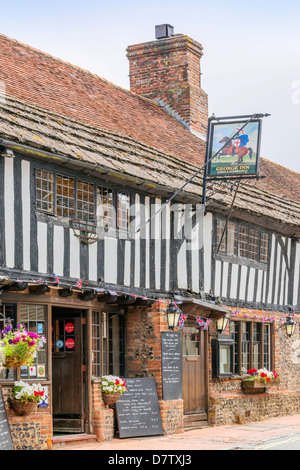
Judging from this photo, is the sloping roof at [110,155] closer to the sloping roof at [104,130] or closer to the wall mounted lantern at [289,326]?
the sloping roof at [104,130]

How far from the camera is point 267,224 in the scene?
19828 millimetres

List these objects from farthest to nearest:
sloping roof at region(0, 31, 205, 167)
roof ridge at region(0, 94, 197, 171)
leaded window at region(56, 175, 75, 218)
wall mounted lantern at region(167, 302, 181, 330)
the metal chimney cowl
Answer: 1. the metal chimney cowl
2. sloping roof at region(0, 31, 205, 167)
3. wall mounted lantern at region(167, 302, 181, 330)
4. roof ridge at region(0, 94, 197, 171)
5. leaded window at region(56, 175, 75, 218)

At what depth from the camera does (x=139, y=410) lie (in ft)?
49.2

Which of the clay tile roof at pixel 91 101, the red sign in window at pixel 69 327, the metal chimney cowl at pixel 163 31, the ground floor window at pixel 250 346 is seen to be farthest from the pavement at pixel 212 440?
the metal chimney cowl at pixel 163 31

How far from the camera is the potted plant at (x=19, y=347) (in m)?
11.9

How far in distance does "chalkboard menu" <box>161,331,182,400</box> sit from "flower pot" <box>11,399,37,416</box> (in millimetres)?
3899

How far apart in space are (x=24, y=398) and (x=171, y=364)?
4338 mm

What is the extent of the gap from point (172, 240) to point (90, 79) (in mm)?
6448

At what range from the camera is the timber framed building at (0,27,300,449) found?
1297 cm

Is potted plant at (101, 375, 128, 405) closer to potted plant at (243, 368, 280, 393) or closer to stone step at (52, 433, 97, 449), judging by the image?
stone step at (52, 433, 97, 449)

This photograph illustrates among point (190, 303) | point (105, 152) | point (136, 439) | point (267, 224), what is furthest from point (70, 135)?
point (267, 224)

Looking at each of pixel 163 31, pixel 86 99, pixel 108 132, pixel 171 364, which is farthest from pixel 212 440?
pixel 163 31

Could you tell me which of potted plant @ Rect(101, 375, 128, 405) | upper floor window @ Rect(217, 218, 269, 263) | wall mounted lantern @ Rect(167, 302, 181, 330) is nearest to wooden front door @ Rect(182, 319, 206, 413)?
wall mounted lantern @ Rect(167, 302, 181, 330)

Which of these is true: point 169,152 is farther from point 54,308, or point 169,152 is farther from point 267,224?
point 54,308
